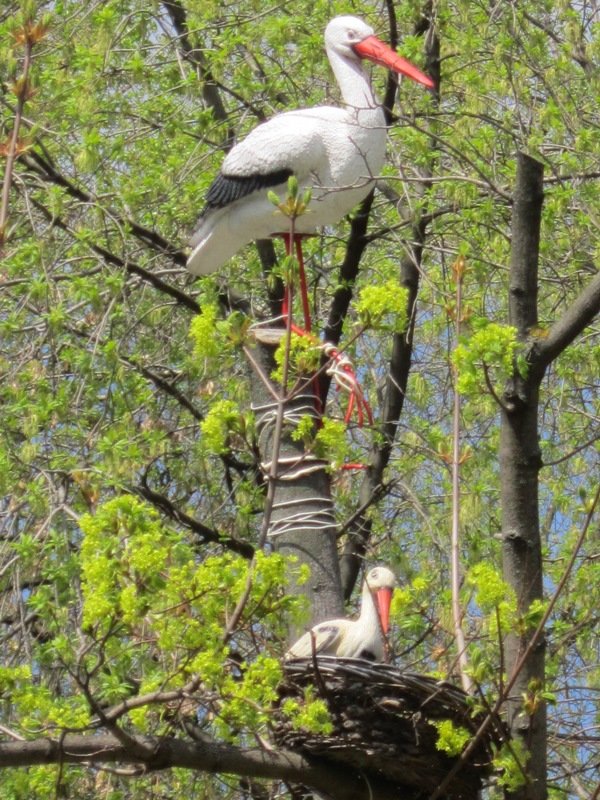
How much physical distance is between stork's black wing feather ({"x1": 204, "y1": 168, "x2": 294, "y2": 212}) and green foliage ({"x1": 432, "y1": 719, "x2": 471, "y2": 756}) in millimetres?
3181

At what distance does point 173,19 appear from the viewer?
29.2 ft

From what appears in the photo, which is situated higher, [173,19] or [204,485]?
[173,19]

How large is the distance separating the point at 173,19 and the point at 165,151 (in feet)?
2.97

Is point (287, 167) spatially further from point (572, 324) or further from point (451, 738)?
point (451, 738)

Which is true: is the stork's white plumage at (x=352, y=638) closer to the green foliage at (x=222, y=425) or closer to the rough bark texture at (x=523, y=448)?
the rough bark texture at (x=523, y=448)

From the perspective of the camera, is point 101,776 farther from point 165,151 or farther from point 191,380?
point 165,151

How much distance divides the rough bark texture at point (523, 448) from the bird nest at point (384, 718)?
0.69ft

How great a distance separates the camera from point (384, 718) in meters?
5.07

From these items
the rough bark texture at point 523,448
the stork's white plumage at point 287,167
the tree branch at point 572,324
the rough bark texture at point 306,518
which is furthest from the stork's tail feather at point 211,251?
the tree branch at point 572,324

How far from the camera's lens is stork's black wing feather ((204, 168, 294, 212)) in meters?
7.48

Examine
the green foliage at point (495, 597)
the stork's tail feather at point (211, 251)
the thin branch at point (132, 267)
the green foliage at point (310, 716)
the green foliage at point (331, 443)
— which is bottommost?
the green foliage at point (310, 716)

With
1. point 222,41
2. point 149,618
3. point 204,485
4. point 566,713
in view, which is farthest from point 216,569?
point 222,41

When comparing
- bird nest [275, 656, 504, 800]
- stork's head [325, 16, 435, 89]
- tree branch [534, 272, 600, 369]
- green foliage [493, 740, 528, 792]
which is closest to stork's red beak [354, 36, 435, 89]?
stork's head [325, 16, 435, 89]

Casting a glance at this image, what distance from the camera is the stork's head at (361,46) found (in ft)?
25.0
